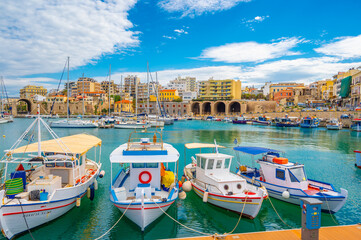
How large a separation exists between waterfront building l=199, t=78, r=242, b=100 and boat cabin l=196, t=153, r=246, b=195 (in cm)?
9720

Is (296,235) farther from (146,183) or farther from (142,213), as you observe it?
(146,183)

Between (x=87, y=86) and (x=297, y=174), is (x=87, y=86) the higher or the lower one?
the higher one

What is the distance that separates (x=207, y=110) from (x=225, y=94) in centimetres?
1265

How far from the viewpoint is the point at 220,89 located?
10944 cm

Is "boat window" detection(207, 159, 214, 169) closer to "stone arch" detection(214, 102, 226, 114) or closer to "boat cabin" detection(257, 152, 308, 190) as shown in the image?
"boat cabin" detection(257, 152, 308, 190)

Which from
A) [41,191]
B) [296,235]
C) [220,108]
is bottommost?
[296,235]

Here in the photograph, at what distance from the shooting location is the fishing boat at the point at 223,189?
1004 cm

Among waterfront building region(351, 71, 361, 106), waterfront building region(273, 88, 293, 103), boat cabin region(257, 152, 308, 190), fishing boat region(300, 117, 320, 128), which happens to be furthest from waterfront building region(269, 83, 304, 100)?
boat cabin region(257, 152, 308, 190)

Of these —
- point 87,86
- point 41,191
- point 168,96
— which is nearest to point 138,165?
point 41,191

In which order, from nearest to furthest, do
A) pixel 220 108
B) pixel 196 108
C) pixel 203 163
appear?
pixel 203 163 → pixel 220 108 → pixel 196 108

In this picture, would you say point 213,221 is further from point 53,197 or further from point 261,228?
Answer: point 53,197

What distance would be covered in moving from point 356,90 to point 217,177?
2734 inches

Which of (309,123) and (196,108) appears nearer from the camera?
(309,123)

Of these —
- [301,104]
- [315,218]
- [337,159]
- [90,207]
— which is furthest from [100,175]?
[301,104]
